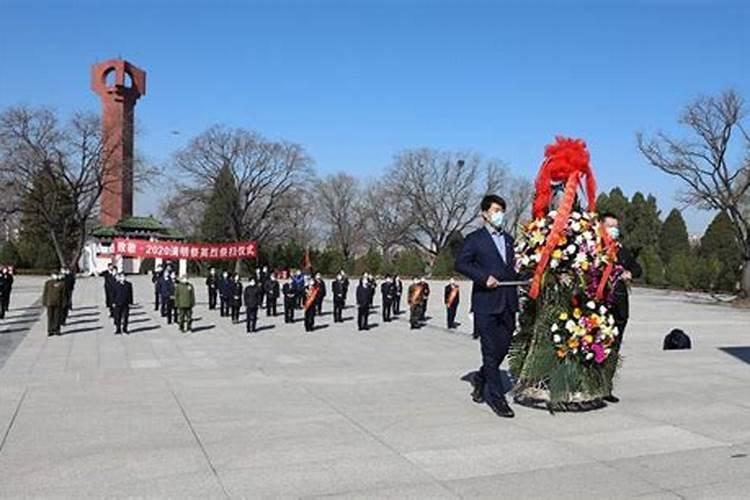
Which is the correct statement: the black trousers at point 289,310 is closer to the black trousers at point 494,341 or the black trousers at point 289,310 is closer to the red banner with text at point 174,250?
the red banner with text at point 174,250

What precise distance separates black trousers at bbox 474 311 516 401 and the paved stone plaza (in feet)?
0.90

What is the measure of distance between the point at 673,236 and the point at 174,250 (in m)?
47.6

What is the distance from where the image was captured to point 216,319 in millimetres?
23594

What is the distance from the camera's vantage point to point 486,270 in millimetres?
6672

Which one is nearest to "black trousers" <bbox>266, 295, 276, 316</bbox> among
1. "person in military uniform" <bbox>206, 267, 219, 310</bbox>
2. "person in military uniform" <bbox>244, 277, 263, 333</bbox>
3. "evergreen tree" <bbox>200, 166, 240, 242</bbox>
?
"person in military uniform" <bbox>206, 267, 219, 310</bbox>

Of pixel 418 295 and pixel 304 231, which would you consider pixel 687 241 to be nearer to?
pixel 304 231

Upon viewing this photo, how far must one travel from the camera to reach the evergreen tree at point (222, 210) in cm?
6316

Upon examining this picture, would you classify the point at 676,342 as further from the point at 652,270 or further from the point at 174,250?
the point at 652,270

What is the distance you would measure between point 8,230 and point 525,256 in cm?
7048

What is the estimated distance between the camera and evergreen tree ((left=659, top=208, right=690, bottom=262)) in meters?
65.4

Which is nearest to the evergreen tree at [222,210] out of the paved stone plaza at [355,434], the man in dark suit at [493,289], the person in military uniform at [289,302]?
the person in military uniform at [289,302]

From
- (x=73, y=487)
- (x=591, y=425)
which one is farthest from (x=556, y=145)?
(x=73, y=487)

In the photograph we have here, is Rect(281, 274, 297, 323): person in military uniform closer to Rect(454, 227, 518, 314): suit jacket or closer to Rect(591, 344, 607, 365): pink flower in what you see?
Rect(454, 227, 518, 314): suit jacket

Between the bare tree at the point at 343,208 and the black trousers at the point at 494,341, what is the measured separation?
73.2 meters
